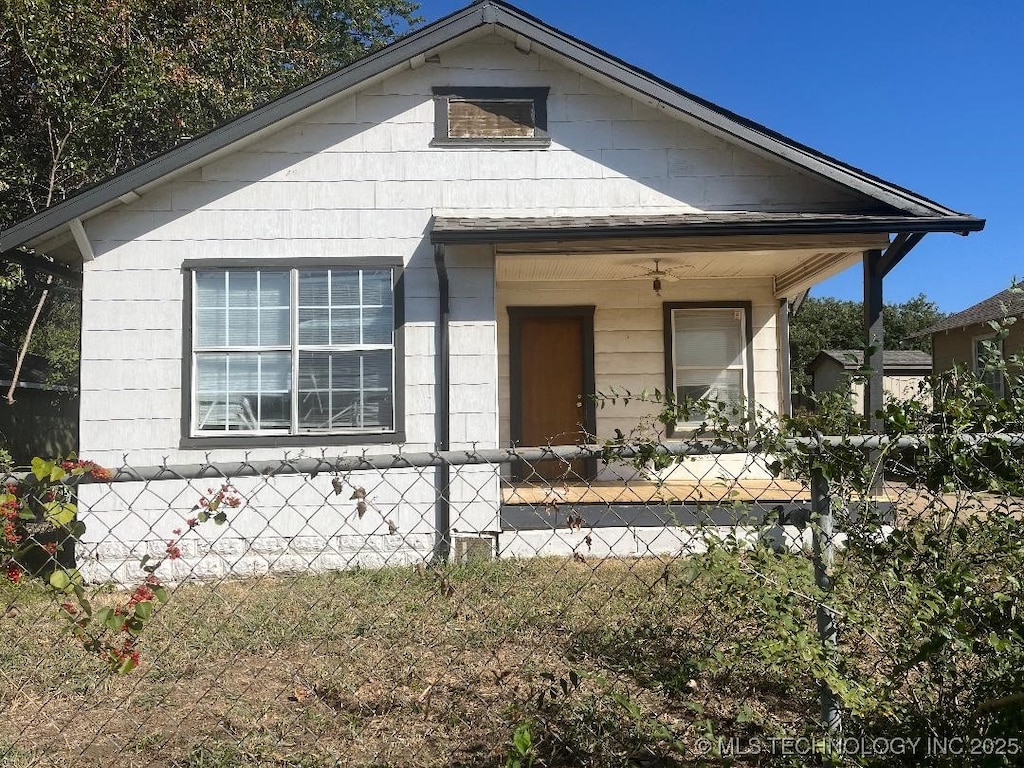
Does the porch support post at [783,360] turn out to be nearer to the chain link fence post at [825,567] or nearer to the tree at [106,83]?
the chain link fence post at [825,567]

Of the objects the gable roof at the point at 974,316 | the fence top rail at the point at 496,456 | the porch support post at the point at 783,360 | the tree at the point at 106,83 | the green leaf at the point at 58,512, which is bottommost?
the green leaf at the point at 58,512

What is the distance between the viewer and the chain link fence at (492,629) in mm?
2162

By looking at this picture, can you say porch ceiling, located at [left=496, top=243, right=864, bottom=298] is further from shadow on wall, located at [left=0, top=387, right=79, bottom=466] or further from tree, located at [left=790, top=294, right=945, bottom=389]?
tree, located at [left=790, top=294, right=945, bottom=389]

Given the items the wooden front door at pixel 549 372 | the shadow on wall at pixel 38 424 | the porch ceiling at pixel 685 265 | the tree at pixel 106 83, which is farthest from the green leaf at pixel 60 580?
the shadow on wall at pixel 38 424

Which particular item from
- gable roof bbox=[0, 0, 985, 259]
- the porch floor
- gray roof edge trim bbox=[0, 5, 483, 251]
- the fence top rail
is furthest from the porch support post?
the fence top rail

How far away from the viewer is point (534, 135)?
7.02m

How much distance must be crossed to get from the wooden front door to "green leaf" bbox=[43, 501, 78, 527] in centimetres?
693

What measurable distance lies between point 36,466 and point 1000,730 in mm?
2799

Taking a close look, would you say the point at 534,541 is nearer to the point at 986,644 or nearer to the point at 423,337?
the point at 423,337

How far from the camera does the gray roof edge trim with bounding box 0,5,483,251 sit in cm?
613

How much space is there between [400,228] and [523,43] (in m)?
2.23

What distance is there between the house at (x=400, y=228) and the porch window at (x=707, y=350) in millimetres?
1668

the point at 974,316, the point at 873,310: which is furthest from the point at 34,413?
the point at 974,316

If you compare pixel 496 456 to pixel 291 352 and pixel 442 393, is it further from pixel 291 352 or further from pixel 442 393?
pixel 291 352
